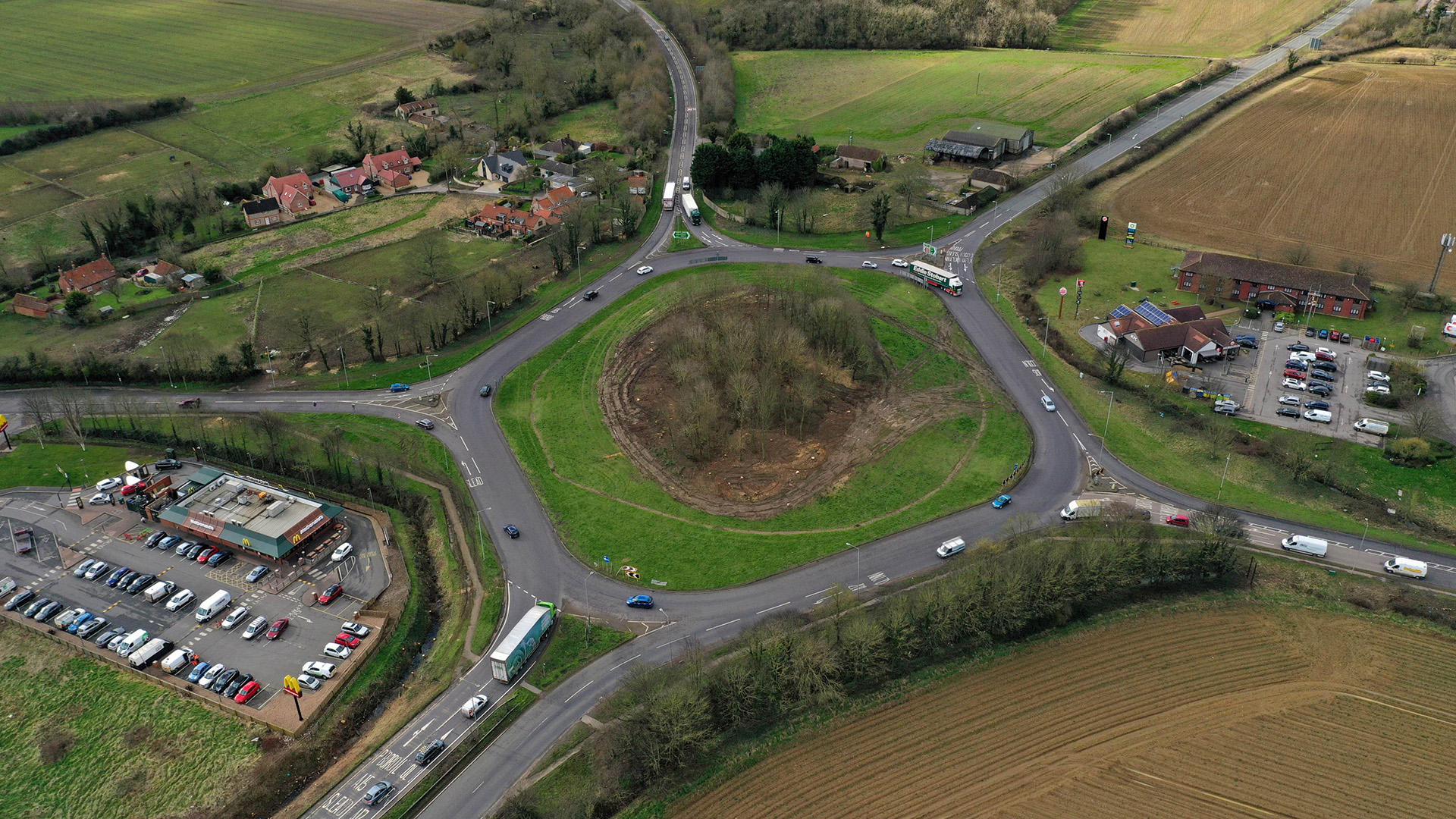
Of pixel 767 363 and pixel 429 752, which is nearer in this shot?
pixel 429 752

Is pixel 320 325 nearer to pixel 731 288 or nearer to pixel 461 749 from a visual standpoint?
pixel 731 288

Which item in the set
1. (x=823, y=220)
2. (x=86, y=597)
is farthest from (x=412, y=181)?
(x=86, y=597)

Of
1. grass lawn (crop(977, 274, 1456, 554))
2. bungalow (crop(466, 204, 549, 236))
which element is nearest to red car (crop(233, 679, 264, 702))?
grass lawn (crop(977, 274, 1456, 554))

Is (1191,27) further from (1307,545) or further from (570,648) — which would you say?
(570,648)

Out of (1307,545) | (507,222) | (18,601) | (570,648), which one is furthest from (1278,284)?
(18,601)

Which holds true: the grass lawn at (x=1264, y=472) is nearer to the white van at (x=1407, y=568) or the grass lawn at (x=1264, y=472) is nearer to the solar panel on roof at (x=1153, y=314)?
the white van at (x=1407, y=568)

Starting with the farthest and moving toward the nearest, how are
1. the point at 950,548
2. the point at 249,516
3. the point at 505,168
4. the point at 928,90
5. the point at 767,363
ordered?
the point at 928,90 → the point at 505,168 → the point at 767,363 → the point at 249,516 → the point at 950,548

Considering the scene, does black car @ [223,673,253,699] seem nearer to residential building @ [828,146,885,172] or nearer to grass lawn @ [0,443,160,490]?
grass lawn @ [0,443,160,490]
